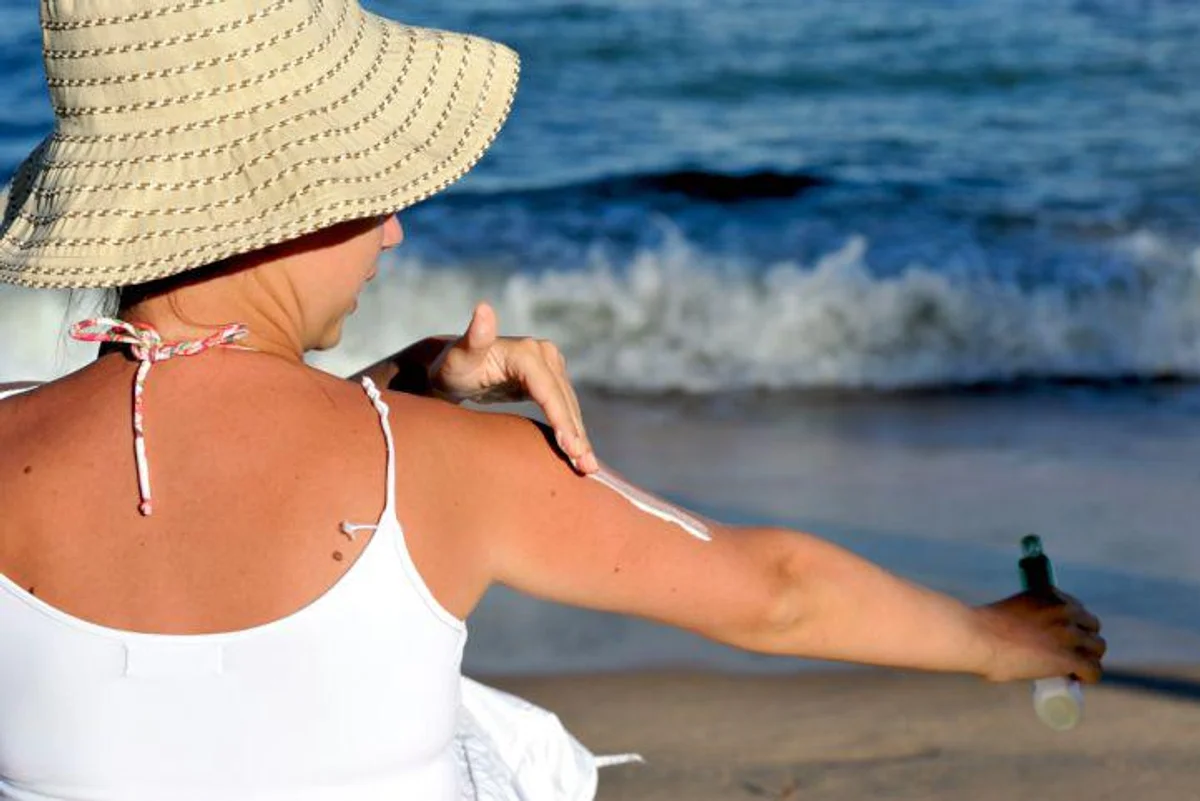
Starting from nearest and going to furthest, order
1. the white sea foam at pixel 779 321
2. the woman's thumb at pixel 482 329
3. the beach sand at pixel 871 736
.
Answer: the woman's thumb at pixel 482 329 < the beach sand at pixel 871 736 < the white sea foam at pixel 779 321

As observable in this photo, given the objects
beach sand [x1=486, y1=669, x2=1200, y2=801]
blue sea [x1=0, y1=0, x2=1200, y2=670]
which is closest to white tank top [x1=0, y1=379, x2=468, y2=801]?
beach sand [x1=486, y1=669, x2=1200, y2=801]

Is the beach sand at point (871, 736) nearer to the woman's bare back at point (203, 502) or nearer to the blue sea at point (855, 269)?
the blue sea at point (855, 269)

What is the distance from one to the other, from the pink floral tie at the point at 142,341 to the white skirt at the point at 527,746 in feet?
1.82

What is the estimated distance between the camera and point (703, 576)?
1775 mm

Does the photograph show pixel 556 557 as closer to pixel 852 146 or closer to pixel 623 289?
pixel 623 289

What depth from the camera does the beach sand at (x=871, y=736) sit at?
3.20 m

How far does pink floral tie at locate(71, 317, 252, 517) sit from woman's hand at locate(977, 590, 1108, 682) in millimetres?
826

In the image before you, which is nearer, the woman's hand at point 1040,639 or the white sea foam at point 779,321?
the woman's hand at point 1040,639

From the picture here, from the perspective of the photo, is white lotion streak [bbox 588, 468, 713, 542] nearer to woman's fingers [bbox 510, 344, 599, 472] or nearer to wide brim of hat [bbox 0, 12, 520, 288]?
woman's fingers [bbox 510, 344, 599, 472]

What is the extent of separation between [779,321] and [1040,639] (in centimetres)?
466

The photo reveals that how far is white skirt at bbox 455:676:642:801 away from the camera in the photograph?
6.84 feet

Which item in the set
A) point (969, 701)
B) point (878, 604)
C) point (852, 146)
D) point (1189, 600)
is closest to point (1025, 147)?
point (852, 146)

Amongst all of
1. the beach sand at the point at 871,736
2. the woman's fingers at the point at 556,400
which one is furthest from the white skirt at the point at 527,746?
the beach sand at the point at 871,736

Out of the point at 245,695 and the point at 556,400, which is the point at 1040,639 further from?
the point at 245,695
